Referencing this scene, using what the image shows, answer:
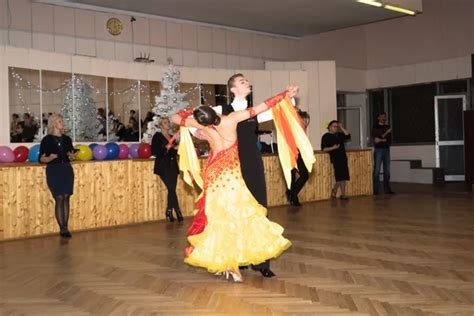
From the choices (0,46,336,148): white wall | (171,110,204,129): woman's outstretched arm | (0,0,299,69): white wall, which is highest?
(0,0,299,69): white wall

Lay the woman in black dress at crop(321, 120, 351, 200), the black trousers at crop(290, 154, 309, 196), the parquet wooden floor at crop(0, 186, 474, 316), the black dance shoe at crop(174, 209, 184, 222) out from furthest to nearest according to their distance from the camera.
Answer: the woman in black dress at crop(321, 120, 351, 200)
the black trousers at crop(290, 154, 309, 196)
the black dance shoe at crop(174, 209, 184, 222)
the parquet wooden floor at crop(0, 186, 474, 316)

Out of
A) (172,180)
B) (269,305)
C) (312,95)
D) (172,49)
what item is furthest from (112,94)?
(269,305)

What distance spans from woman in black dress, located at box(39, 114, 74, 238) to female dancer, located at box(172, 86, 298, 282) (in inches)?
125

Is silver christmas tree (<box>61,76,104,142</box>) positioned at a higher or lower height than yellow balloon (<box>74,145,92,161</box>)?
higher

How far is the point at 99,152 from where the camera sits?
909 centimetres

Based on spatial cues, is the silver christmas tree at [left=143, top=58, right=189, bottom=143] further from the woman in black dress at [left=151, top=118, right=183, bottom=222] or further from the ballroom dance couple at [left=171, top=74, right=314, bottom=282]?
the ballroom dance couple at [left=171, top=74, right=314, bottom=282]

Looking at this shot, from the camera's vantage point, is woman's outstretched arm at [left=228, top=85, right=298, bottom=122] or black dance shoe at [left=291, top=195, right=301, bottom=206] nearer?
woman's outstretched arm at [left=228, top=85, right=298, bottom=122]

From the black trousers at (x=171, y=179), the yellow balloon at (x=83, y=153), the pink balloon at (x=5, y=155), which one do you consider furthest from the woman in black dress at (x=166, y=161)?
the pink balloon at (x=5, y=155)

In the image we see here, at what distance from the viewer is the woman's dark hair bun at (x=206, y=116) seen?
473cm

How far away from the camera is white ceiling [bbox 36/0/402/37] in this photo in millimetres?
11523

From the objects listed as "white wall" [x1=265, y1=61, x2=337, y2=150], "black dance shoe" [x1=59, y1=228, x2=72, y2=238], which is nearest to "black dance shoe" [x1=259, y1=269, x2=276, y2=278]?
"black dance shoe" [x1=59, y1=228, x2=72, y2=238]

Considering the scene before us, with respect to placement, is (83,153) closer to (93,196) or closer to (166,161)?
(93,196)

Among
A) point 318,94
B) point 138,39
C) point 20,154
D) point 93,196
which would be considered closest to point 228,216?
point 93,196

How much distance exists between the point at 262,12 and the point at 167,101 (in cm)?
302
